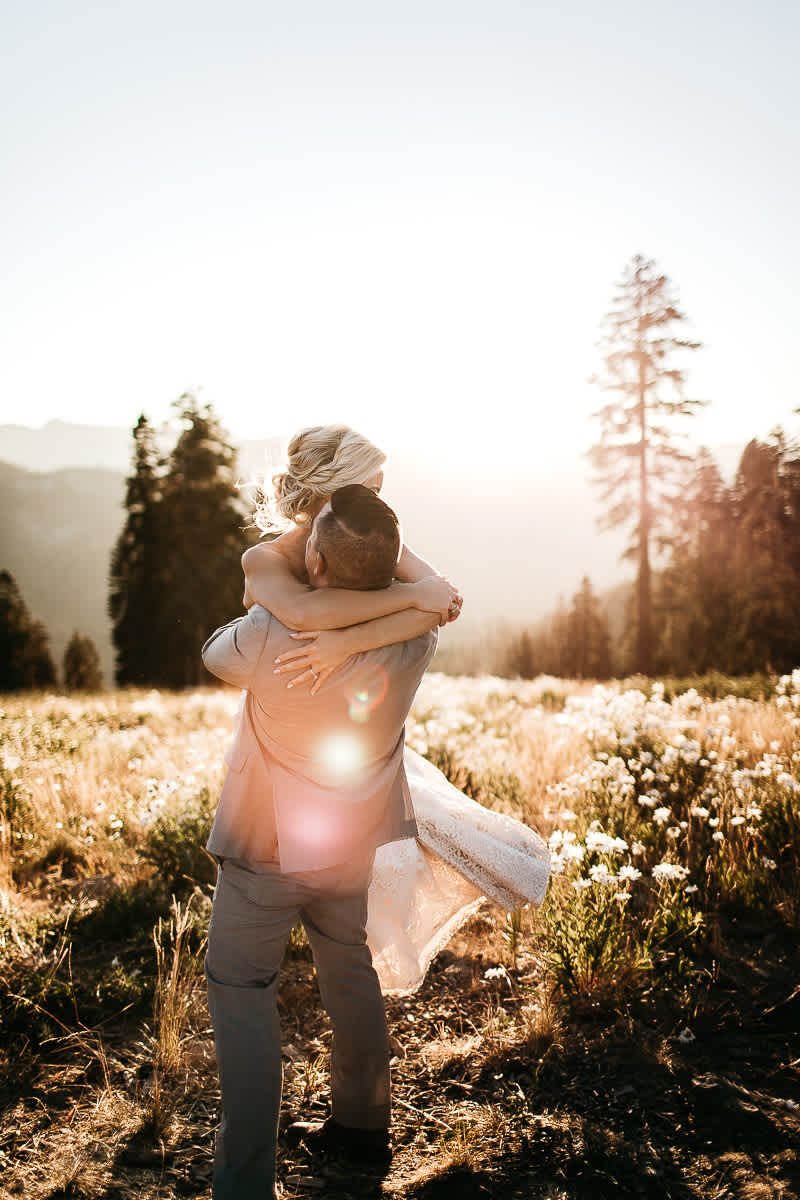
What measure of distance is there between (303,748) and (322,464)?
85cm

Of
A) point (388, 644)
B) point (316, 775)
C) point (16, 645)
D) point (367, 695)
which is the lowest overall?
point (16, 645)

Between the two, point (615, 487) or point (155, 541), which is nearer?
point (615, 487)

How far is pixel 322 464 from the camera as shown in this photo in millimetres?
2426

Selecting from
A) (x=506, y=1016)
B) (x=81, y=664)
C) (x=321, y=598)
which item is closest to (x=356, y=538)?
(x=321, y=598)

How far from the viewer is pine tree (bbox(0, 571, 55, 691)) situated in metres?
53.7

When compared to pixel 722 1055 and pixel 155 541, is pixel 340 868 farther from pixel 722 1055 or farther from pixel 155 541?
pixel 155 541

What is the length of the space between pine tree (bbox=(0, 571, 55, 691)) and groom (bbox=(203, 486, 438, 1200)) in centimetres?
5570

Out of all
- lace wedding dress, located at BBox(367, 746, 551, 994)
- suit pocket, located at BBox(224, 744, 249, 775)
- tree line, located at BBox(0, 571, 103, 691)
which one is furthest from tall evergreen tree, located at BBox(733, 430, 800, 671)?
tree line, located at BBox(0, 571, 103, 691)

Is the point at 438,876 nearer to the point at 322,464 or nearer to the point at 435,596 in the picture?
the point at 435,596

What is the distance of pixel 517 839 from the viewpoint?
3.18 metres

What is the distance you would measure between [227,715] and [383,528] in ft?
31.5

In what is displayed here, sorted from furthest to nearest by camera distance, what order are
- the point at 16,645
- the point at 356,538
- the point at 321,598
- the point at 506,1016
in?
the point at 16,645 → the point at 506,1016 → the point at 321,598 → the point at 356,538

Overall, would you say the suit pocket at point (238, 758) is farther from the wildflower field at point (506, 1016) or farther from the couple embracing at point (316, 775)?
the wildflower field at point (506, 1016)

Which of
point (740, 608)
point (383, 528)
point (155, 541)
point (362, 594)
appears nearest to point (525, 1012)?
point (362, 594)
